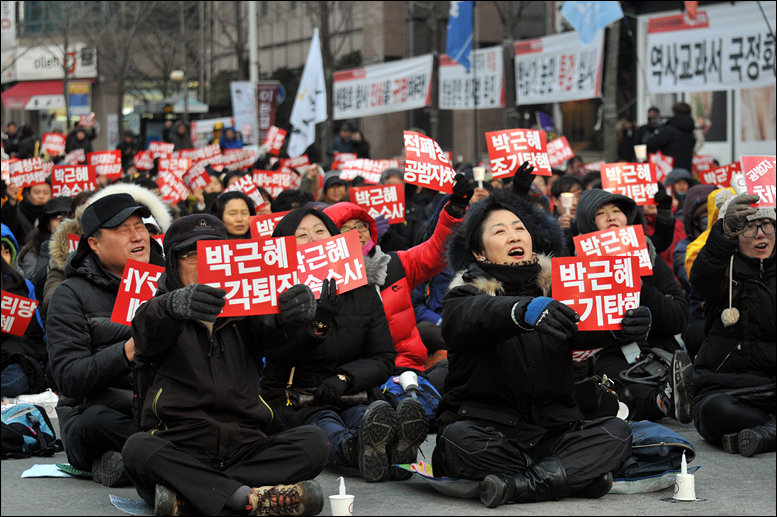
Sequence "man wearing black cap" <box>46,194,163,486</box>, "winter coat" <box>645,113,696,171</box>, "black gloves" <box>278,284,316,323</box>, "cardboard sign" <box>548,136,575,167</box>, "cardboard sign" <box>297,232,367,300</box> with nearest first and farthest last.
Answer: "black gloves" <box>278,284,316,323</box> → "man wearing black cap" <box>46,194,163,486</box> → "cardboard sign" <box>297,232,367,300</box> → "cardboard sign" <box>548,136,575,167</box> → "winter coat" <box>645,113,696,171</box>

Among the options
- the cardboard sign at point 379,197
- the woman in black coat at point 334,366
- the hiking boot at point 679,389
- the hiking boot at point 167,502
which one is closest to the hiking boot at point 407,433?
the woman in black coat at point 334,366

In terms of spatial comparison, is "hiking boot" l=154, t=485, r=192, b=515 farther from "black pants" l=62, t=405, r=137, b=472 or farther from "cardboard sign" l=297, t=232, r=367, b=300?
"cardboard sign" l=297, t=232, r=367, b=300

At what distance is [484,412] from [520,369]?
28 centimetres

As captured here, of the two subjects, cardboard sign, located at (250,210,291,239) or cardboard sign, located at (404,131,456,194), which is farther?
cardboard sign, located at (404,131,456,194)

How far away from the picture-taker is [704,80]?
1438cm

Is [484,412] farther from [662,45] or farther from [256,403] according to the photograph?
[662,45]

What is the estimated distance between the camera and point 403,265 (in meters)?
6.44

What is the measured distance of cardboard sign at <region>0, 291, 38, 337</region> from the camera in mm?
6770

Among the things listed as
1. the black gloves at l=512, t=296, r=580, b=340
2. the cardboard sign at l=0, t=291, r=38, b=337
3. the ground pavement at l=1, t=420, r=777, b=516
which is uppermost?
the black gloves at l=512, t=296, r=580, b=340

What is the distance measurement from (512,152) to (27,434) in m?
4.46

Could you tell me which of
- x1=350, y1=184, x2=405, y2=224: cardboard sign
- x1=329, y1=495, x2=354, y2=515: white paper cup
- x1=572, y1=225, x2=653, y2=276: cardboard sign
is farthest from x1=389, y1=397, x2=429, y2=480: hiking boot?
x1=350, y1=184, x2=405, y2=224: cardboard sign

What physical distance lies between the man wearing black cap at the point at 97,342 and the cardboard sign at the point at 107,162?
9461 mm

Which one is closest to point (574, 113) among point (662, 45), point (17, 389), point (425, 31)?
point (425, 31)

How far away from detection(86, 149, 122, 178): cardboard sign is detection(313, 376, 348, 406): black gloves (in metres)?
9.69
